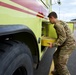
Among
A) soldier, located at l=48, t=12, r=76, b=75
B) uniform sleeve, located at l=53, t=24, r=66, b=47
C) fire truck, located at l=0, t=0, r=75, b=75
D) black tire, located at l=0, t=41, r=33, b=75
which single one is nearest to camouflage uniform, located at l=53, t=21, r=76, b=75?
soldier, located at l=48, t=12, r=76, b=75

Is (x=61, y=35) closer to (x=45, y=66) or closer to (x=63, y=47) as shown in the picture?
(x=63, y=47)

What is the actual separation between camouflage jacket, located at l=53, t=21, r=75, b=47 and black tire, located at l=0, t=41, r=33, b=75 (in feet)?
5.69

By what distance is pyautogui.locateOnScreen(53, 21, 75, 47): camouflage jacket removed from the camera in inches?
177

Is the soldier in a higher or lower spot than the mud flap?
higher

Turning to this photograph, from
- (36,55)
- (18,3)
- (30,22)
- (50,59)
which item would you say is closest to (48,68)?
(50,59)

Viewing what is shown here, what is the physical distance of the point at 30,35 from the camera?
307 centimetres

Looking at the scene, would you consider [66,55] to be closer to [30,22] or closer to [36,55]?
[36,55]

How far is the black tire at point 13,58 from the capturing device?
2172 millimetres

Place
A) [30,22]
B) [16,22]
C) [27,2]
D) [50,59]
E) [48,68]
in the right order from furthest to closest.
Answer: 1. [50,59]
2. [48,68]
3. [30,22]
4. [27,2]
5. [16,22]

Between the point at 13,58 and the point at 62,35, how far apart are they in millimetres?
2299

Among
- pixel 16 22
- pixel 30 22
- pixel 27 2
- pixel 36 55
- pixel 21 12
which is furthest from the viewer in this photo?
pixel 36 55

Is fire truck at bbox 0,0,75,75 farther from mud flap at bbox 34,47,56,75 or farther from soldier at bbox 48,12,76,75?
mud flap at bbox 34,47,56,75

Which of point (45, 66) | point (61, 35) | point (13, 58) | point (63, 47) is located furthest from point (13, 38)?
point (45, 66)

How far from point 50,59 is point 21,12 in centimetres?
431
